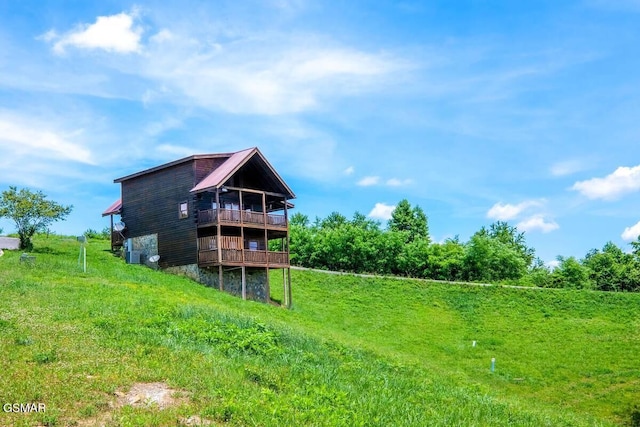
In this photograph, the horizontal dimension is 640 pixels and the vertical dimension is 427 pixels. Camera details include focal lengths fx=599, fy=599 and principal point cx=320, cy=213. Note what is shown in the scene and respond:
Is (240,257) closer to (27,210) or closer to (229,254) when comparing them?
(229,254)

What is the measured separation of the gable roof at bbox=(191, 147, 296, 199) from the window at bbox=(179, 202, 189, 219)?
1.48m

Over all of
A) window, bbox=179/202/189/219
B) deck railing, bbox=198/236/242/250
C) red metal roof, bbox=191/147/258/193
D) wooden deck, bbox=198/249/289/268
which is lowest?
wooden deck, bbox=198/249/289/268

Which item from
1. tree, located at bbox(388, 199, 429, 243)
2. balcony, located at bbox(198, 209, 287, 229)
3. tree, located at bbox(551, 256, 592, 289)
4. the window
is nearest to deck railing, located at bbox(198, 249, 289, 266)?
balcony, located at bbox(198, 209, 287, 229)

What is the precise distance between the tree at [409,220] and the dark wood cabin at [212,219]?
129 feet

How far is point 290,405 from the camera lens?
9.92 metres

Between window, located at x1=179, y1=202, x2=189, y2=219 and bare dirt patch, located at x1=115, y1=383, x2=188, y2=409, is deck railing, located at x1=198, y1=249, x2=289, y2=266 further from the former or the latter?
bare dirt patch, located at x1=115, y1=383, x2=188, y2=409

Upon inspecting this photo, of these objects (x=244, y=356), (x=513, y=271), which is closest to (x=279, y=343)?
(x=244, y=356)

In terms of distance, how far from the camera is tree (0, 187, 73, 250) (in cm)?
3559

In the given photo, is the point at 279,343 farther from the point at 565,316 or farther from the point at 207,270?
the point at 565,316

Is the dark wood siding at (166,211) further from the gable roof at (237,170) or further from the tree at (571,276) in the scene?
the tree at (571,276)

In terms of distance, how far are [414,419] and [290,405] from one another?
2.31 m

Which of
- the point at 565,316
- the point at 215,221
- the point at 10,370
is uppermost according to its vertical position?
the point at 215,221

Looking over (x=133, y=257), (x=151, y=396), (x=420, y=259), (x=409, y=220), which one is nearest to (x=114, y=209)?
(x=133, y=257)

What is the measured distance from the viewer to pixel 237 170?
35719 mm
